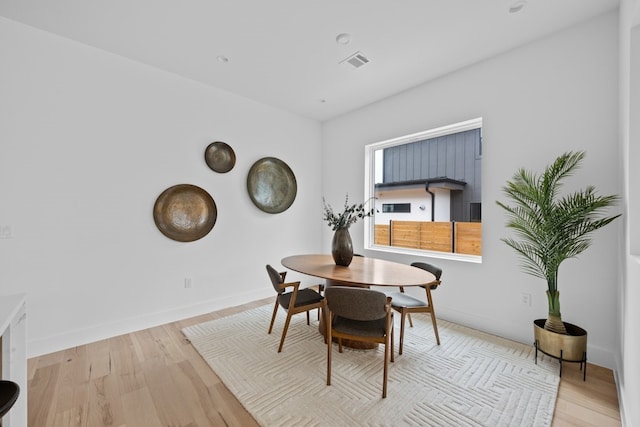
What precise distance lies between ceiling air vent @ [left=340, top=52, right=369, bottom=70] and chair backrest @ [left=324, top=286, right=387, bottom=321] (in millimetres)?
2271

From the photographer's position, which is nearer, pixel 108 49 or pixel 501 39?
pixel 501 39

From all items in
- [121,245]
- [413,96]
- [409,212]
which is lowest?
[121,245]

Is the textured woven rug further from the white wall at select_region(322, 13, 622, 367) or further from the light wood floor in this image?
the white wall at select_region(322, 13, 622, 367)

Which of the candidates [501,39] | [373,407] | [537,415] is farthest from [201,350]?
[501,39]

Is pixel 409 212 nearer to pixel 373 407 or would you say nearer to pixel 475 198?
pixel 475 198

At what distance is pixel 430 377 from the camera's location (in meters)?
1.99

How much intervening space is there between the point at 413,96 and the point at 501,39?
3.42ft

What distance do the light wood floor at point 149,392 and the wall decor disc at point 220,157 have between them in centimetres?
204

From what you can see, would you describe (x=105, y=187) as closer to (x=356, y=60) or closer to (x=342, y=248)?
(x=342, y=248)

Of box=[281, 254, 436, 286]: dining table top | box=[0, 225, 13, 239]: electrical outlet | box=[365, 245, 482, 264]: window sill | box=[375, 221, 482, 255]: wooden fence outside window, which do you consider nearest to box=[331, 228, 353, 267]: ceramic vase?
box=[281, 254, 436, 286]: dining table top

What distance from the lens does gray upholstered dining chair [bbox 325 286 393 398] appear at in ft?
5.86

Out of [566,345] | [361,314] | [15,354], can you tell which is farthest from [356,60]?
[15,354]

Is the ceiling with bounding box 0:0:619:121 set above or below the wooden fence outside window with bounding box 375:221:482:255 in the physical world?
above

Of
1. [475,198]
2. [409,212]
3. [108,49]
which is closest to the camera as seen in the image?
[108,49]
